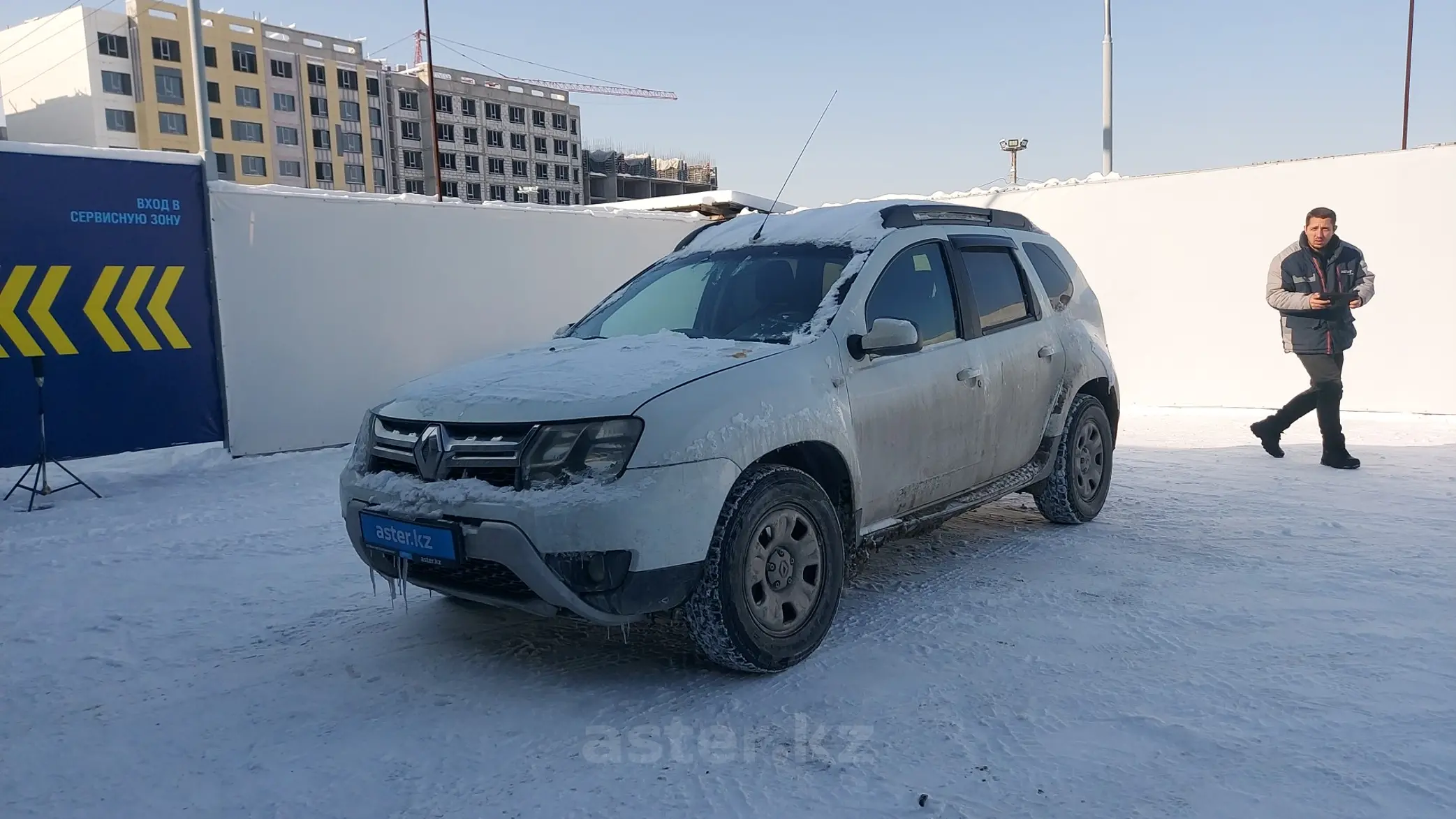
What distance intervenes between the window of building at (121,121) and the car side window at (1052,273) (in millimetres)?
74645

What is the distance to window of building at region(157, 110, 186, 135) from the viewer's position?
66062mm

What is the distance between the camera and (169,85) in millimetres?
66125

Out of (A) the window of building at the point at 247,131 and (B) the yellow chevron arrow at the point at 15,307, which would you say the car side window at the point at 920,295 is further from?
(A) the window of building at the point at 247,131

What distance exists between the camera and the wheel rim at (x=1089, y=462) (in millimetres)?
5664

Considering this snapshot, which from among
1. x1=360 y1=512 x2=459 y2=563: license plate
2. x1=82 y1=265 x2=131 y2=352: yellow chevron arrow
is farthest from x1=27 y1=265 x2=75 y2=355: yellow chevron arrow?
x1=360 y1=512 x2=459 y2=563: license plate

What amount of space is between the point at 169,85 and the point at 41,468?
71.2 m

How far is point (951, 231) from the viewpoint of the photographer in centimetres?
492

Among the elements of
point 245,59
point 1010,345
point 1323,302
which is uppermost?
point 245,59

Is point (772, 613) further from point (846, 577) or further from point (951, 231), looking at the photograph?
point (951, 231)

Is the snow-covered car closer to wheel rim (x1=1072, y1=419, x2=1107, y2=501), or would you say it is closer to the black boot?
wheel rim (x1=1072, y1=419, x2=1107, y2=501)

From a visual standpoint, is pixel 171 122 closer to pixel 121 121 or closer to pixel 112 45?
pixel 121 121

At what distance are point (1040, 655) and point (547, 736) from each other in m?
1.87

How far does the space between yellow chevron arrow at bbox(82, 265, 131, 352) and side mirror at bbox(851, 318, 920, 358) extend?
6767mm

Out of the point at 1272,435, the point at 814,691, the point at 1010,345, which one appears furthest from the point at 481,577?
the point at 1272,435
